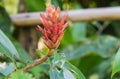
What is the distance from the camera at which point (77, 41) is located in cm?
226

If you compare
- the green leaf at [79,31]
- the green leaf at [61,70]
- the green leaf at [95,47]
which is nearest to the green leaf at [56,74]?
the green leaf at [61,70]

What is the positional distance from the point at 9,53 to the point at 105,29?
2066 mm

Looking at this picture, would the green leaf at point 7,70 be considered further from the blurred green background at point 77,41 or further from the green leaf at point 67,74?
the blurred green background at point 77,41

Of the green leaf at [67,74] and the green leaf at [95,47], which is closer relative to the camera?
the green leaf at [67,74]

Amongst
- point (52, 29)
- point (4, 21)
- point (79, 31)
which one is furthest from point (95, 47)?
point (52, 29)

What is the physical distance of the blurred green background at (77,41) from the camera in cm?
146

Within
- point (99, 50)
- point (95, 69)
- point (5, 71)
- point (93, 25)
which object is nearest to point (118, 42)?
point (99, 50)

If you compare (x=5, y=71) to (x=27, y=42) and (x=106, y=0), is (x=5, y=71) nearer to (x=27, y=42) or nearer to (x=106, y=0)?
(x=27, y=42)

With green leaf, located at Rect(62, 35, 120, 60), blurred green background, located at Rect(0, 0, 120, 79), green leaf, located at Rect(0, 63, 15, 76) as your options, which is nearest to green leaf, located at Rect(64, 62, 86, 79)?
green leaf, located at Rect(0, 63, 15, 76)

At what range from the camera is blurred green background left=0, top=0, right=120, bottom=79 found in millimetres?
1463

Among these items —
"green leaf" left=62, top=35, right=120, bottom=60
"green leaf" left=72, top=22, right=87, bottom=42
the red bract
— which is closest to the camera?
the red bract

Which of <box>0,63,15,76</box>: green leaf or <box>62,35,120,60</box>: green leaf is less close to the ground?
<box>0,63,15,76</box>: green leaf

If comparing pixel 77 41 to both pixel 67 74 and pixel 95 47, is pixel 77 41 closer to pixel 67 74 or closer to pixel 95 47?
pixel 95 47

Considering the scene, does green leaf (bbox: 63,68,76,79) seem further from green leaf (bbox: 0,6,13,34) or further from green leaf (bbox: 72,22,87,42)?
green leaf (bbox: 72,22,87,42)
